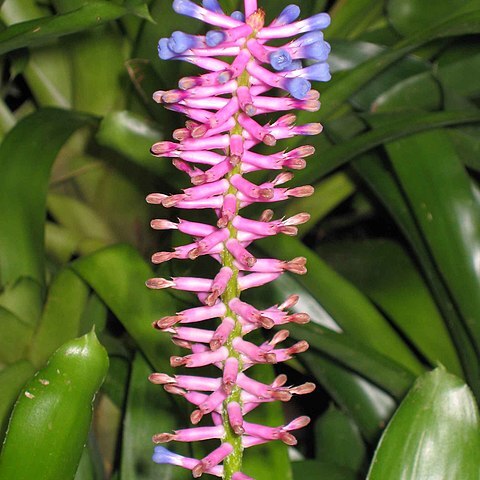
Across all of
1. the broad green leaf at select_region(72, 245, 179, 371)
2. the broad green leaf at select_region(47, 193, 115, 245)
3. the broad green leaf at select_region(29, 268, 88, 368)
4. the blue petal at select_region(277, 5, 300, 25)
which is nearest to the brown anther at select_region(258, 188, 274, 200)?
the blue petal at select_region(277, 5, 300, 25)

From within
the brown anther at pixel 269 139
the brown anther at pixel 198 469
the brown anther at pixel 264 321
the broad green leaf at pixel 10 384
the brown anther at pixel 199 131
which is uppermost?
the brown anther at pixel 199 131

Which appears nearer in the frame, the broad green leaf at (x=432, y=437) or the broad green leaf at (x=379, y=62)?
the broad green leaf at (x=432, y=437)

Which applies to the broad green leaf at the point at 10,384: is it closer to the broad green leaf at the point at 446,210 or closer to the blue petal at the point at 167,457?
the blue petal at the point at 167,457

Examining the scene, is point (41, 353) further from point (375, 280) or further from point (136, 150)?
point (375, 280)

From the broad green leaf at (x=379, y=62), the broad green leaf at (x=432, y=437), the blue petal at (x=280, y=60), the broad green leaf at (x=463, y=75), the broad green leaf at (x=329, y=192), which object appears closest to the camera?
the blue petal at (x=280, y=60)

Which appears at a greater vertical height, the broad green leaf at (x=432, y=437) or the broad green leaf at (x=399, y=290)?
the broad green leaf at (x=432, y=437)

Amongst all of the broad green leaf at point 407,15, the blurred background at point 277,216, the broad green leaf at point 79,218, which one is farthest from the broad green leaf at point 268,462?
the broad green leaf at point 407,15

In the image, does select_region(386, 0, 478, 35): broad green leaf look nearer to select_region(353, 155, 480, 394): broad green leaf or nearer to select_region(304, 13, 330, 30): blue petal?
select_region(353, 155, 480, 394): broad green leaf

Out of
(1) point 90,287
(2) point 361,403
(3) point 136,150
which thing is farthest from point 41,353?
(2) point 361,403

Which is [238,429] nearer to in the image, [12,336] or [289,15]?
[289,15]
